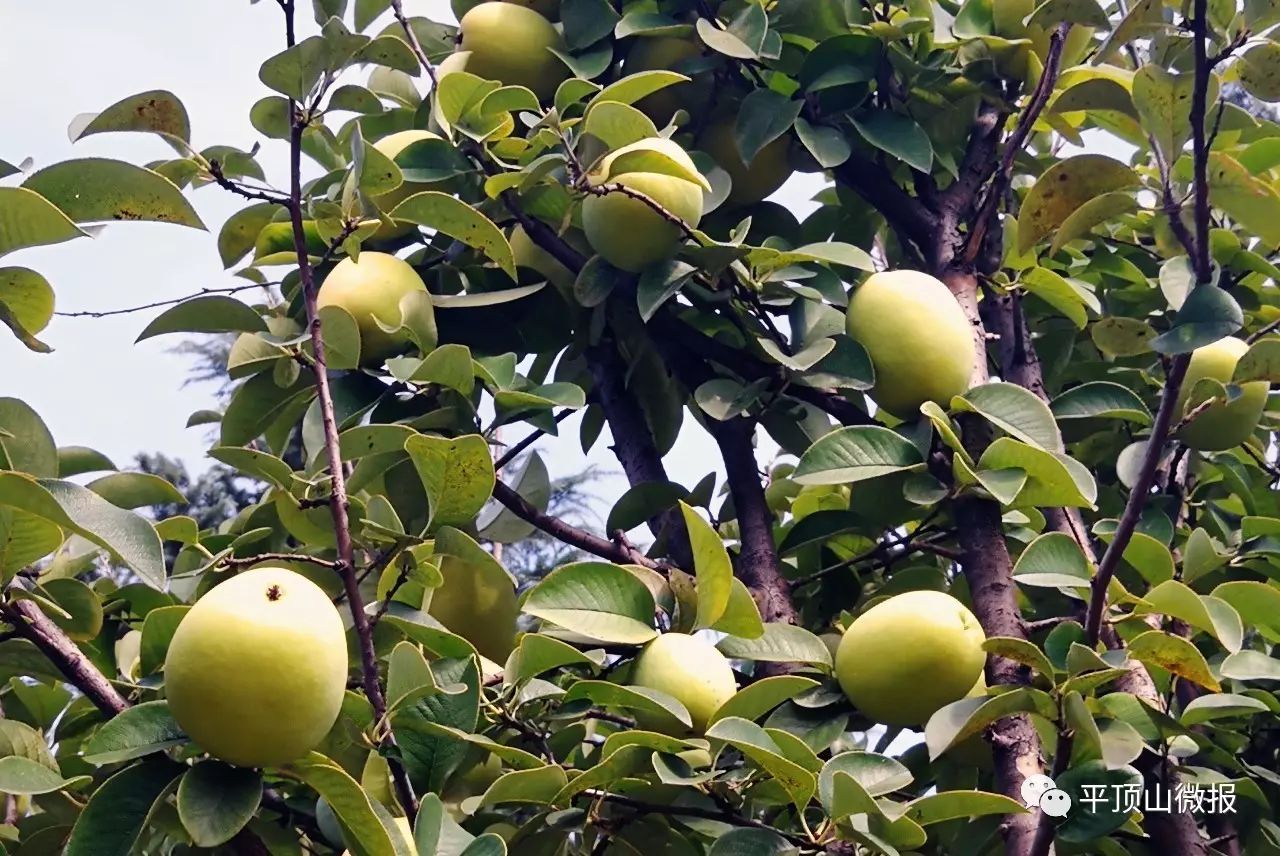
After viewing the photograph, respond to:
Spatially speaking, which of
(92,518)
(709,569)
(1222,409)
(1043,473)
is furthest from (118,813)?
(1222,409)

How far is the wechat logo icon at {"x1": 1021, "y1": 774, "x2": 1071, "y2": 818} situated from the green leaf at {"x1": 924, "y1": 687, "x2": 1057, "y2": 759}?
0.20 feet

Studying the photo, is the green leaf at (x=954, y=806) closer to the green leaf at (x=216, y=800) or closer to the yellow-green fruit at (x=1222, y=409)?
the green leaf at (x=216, y=800)

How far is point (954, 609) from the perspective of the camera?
4.03 feet

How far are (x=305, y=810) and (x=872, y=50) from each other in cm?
109

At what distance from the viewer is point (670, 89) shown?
1.64m

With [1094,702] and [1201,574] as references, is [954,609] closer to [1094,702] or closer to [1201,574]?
[1094,702]

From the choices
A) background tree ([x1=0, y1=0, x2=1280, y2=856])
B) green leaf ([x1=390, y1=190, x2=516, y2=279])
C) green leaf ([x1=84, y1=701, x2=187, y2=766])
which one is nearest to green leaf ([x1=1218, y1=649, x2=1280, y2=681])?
background tree ([x1=0, y1=0, x2=1280, y2=856])

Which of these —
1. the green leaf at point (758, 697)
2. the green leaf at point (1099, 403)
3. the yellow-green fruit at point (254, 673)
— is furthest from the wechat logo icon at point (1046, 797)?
the yellow-green fruit at point (254, 673)

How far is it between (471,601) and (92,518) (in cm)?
48

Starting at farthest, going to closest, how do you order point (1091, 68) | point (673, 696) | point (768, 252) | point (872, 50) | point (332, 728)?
1. point (872, 50)
2. point (1091, 68)
3. point (768, 252)
4. point (673, 696)
5. point (332, 728)

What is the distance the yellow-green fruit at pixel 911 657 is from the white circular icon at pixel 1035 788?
0.11 metres

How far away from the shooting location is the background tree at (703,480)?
102 cm

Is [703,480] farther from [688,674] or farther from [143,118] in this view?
[143,118]

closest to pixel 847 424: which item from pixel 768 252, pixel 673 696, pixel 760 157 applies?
pixel 768 252
